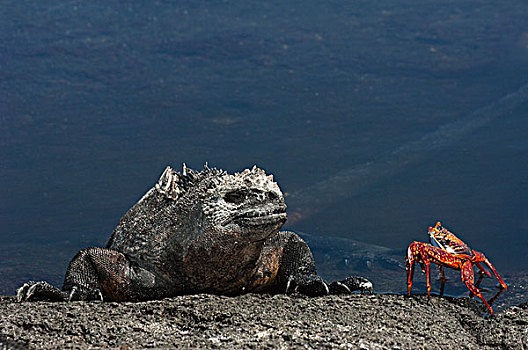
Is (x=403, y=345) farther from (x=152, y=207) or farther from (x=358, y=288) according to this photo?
(x=152, y=207)

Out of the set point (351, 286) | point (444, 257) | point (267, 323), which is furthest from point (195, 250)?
point (444, 257)

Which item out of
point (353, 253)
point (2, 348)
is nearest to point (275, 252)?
point (2, 348)

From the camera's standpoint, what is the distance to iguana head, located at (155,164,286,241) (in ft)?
16.1

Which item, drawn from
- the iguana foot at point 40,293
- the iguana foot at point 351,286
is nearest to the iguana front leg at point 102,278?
the iguana foot at point 40,293

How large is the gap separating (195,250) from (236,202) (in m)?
0.40

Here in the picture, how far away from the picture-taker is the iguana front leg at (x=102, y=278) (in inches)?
206

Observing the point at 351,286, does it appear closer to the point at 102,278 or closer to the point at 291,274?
the point at 291,274

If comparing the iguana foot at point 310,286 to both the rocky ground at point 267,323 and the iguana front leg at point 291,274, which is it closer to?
the iguana front leg at point 291,274

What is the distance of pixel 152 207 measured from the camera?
5402mm

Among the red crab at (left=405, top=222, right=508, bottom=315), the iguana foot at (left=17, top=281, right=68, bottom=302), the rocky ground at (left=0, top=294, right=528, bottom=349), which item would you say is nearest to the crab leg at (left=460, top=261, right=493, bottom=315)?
the red crab at (left=405, top=222, right=508, bottom=315)

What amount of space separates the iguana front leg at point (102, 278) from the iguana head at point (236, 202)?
1.82ft

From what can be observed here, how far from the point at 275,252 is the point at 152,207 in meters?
0.92

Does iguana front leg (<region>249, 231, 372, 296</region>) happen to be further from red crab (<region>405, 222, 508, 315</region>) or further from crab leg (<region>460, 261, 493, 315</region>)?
crab leg (<region>460, 261, 493, 315</region>)

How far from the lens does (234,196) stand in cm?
504
